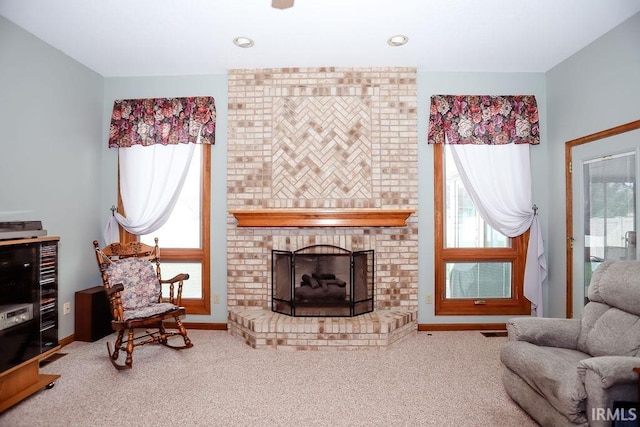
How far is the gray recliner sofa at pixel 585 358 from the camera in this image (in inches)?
64.6

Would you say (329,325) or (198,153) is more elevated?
(198,153)

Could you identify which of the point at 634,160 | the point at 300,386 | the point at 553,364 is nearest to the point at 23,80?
the point at 300,386

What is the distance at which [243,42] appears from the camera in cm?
315

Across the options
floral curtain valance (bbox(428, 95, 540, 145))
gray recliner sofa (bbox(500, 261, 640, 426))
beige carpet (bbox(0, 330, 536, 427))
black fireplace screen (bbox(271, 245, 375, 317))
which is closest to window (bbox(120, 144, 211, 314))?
beige carpet (bbox(0, 330, 536, 427))

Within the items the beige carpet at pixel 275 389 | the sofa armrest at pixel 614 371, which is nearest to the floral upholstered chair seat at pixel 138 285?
the beige carpet at pixel 275 389

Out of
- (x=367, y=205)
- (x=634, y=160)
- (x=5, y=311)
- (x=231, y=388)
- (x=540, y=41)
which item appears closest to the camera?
(x=5, y=311)

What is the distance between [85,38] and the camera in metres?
3.08

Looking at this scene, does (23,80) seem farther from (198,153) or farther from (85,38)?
(198,153)

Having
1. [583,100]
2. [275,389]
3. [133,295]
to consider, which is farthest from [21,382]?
[583,100]

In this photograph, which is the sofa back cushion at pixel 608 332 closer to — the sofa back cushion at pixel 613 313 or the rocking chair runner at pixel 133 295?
the sofa back cushion at pixel 613 313

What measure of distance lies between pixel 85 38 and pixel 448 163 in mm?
3638

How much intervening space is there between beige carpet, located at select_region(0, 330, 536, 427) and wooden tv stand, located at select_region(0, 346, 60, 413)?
2.3 inches

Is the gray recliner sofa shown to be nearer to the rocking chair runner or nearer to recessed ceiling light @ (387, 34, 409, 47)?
recessed ceiling light @ (387, 34, 409, 47)

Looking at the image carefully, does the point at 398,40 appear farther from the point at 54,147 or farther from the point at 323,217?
the point at 54,147
